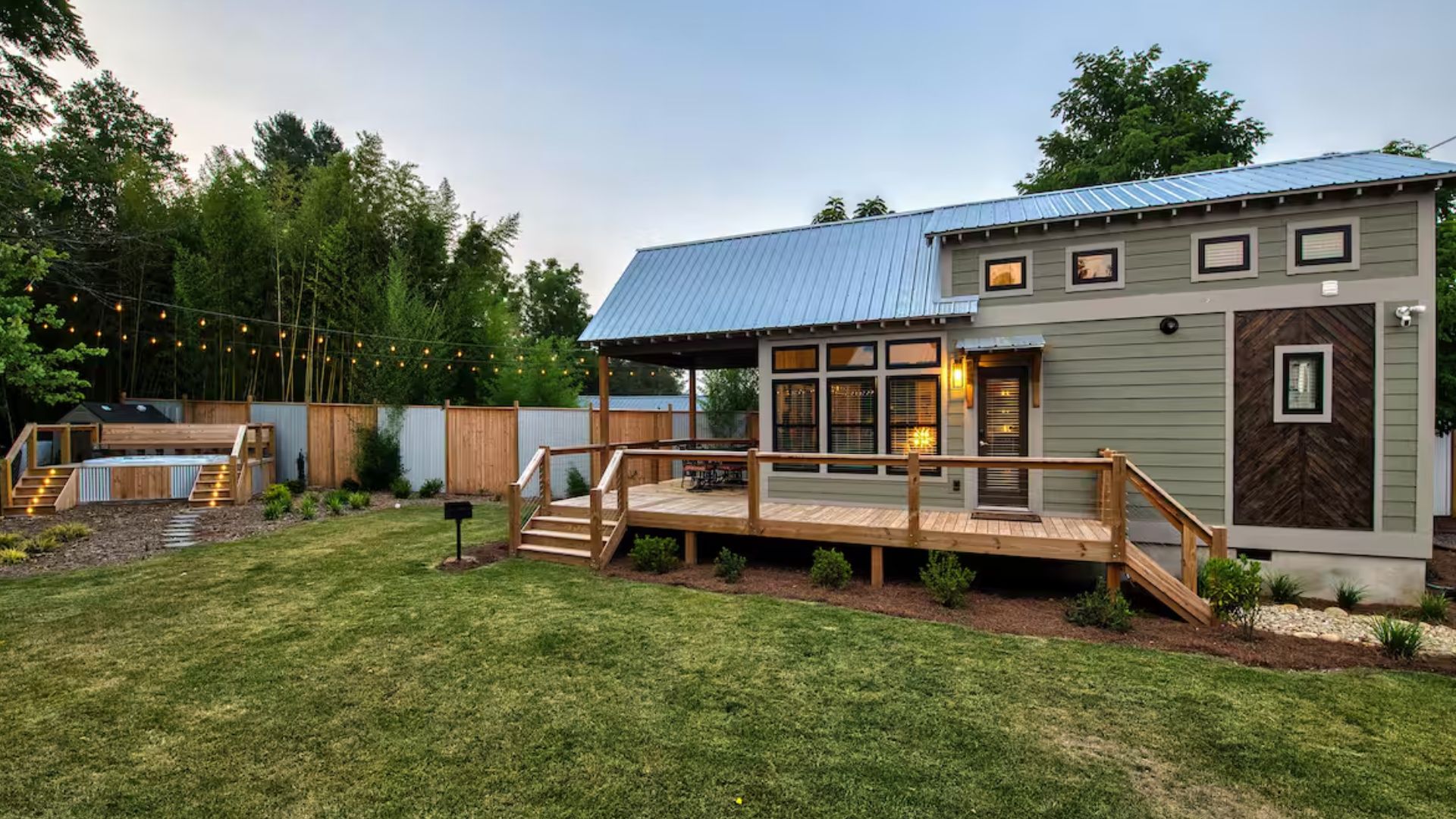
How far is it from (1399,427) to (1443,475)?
9.33 meters

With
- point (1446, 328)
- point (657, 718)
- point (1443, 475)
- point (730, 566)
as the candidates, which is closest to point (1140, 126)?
point (1446, 328)

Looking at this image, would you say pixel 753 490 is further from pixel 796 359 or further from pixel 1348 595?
pixel 1348 595

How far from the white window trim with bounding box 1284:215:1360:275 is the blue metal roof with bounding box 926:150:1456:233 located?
0.38 meters

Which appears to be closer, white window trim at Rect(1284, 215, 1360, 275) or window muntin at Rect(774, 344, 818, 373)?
white window trim at Rect(1284, 215, 1360, 275)

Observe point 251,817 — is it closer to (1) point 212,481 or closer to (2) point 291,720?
(2) point 291,720

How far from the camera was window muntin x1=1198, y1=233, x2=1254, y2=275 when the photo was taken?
241 inches

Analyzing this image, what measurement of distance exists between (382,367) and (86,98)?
11076 mm

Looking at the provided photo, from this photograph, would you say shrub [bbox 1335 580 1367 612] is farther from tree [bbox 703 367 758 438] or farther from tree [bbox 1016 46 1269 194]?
tree [bbox 1016 46 1269 194]

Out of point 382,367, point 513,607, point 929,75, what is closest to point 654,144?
point 929,75

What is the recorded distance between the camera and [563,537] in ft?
22.6

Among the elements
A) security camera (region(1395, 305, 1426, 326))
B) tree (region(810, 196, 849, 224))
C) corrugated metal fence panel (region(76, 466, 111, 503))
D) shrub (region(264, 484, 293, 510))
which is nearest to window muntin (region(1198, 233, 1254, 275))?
security camera (region(1395, 305, 1426, 326))

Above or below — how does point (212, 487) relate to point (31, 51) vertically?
below

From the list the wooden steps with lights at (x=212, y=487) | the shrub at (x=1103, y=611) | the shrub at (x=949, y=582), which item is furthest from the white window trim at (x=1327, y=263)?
the wooden steps with lights at (x=212, y=487)

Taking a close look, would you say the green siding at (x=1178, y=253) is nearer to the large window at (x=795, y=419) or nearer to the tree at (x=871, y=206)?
the large window at (x=795, y=419)
